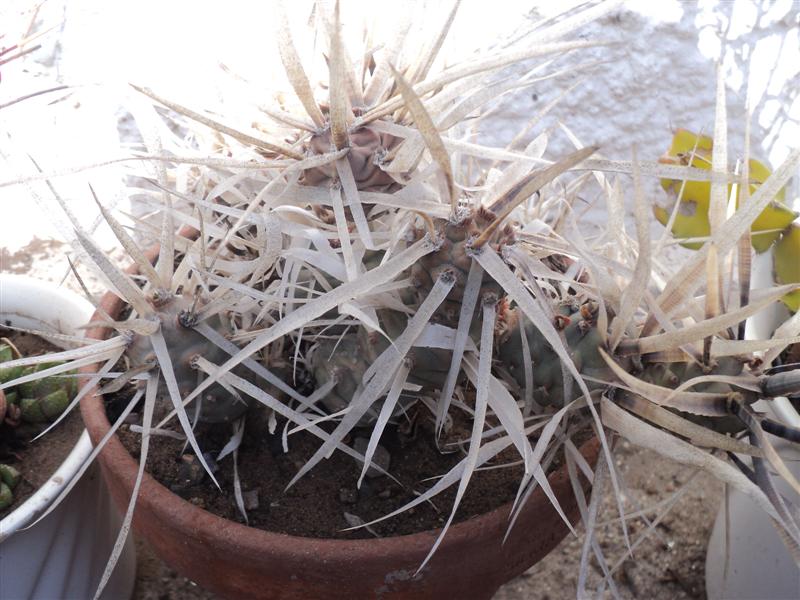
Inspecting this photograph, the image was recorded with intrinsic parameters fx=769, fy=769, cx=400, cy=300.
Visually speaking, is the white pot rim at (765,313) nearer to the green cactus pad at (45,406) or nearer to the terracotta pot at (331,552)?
the terracotta pot at (331,552)

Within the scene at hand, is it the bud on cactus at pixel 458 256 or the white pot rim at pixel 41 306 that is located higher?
the bud on cactus at pixel 458 256

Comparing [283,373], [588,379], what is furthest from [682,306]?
[283,373]

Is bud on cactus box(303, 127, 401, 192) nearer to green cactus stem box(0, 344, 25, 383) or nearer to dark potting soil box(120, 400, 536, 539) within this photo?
dark potting soil box(120, 400, 536, 539)

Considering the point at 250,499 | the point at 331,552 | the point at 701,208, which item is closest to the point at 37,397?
the point at 250,499

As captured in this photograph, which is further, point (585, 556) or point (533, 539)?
point (533, 539)

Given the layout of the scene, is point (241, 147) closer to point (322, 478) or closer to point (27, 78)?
point (322, 478)

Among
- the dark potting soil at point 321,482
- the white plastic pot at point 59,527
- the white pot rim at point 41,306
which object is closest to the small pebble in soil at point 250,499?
the dark potting soil at point 321,482

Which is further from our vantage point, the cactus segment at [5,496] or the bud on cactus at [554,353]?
the cactus segment at [5,496]
